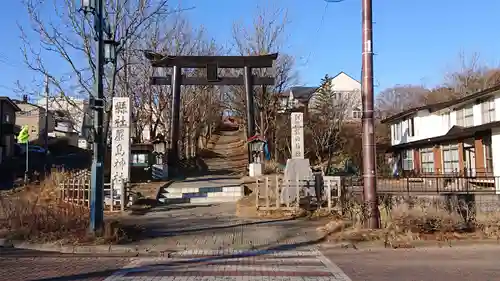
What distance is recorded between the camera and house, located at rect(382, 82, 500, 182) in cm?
2656

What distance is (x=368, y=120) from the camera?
12922mm

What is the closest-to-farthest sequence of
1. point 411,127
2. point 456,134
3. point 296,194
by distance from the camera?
point 296,194
point 456,134
point 411,127

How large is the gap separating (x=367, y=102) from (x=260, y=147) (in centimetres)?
1796

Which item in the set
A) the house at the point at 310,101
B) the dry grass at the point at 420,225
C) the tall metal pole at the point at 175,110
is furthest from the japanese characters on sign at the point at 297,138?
the house at the point at 310,101

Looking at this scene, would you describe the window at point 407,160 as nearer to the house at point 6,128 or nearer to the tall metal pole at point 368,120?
the tall metal pole at point 368,120

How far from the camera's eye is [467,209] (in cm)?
1304

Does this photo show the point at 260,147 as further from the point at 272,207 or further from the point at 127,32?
the point at 272,207

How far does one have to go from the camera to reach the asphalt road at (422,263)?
839 cm

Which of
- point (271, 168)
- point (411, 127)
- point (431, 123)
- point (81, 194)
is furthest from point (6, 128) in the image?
point (431, 123)

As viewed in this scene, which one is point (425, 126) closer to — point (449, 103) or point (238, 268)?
point (449, 103)

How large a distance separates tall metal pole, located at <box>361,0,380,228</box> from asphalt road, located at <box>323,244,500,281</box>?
167 centimetres

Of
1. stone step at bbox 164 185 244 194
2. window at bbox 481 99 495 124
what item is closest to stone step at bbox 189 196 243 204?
stone step at bbox 164 185 244 194

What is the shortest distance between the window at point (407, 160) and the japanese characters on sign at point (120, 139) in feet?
82.3

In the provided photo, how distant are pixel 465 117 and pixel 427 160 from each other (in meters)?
5.80
